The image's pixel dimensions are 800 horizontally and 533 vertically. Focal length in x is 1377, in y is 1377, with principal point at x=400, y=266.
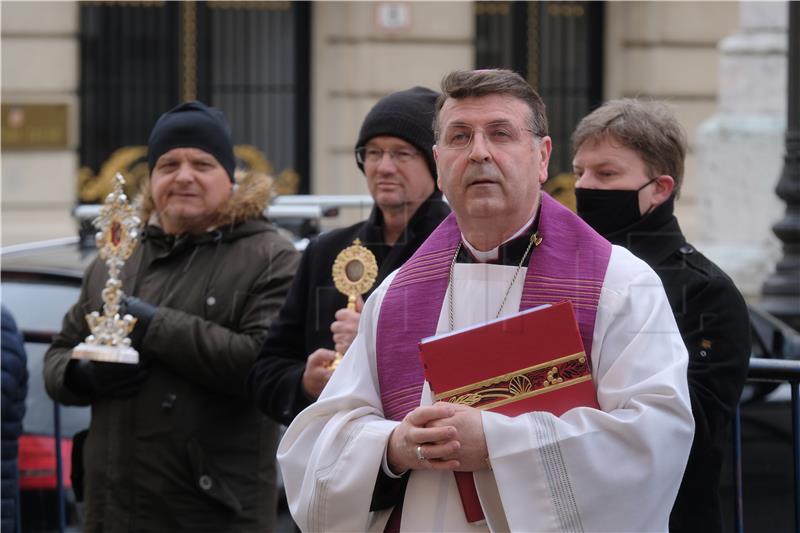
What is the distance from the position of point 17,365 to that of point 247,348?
0.73 metres

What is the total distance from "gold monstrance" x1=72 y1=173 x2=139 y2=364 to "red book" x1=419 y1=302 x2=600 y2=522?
162 centimetres

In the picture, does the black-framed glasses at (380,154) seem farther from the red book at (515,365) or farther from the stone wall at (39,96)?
the stone wall at (39,96)

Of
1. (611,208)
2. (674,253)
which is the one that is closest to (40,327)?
(611,208)

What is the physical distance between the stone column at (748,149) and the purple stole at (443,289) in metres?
8.53

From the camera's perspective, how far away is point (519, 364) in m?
2.90

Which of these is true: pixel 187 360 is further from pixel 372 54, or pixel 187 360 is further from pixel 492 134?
pixel 372 54

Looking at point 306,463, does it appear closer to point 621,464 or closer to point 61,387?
point 621,464

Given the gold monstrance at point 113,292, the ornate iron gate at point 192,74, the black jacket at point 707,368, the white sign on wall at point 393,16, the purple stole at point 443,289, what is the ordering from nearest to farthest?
1. the purple stole at point 443,289
2. the black jacket at point 707,368
3. the gold monstrance at point 113,292
4. the white sign on wall at point 393,16
5. the ornate iron gate at point 192,74

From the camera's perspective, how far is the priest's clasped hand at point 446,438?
285 cm

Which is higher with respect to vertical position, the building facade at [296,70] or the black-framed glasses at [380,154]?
the building facade at [296,70]

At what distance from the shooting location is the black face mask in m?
3.84

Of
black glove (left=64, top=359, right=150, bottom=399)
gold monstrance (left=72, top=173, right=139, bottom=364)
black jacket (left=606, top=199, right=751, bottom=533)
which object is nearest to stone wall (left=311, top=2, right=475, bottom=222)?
gold monstrance (left=72, top=173, right=139, bottom=364)

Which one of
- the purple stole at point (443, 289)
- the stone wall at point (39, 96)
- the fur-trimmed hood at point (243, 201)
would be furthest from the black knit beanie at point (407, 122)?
the stone wall at point (39, 96)

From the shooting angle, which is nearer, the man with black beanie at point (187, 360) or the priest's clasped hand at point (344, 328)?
the priest's clasped hand at point (344, 328)
